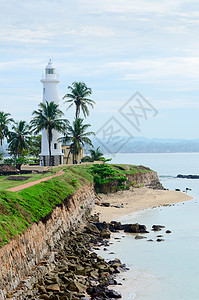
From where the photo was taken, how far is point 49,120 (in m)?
57.3

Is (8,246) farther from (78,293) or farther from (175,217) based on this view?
(175,217)

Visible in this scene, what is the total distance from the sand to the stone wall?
8840 millimetres

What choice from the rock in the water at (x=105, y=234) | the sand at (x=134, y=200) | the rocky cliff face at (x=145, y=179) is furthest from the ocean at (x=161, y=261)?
the rocky cliff face at (x=145, y=179)

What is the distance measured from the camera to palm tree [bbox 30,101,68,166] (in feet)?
187

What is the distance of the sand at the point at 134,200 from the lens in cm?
4288

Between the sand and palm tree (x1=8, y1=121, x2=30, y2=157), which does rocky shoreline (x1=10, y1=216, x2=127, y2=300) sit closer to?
the sand

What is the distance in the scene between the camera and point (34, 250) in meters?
21.1

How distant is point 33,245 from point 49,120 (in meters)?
37.4

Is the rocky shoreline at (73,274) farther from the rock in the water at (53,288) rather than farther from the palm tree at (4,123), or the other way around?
the palm tree at (4,123)

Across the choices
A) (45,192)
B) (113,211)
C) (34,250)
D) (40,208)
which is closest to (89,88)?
(113,211)

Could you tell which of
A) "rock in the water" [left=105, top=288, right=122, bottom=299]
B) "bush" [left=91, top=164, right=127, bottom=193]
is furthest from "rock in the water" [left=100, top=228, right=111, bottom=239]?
"bush" [left=91, top=164, right=127, bottom=193]

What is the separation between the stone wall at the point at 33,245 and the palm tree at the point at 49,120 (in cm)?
2419

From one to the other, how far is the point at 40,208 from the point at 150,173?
45598mm

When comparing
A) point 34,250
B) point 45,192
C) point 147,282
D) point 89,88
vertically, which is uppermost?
point 89,88
